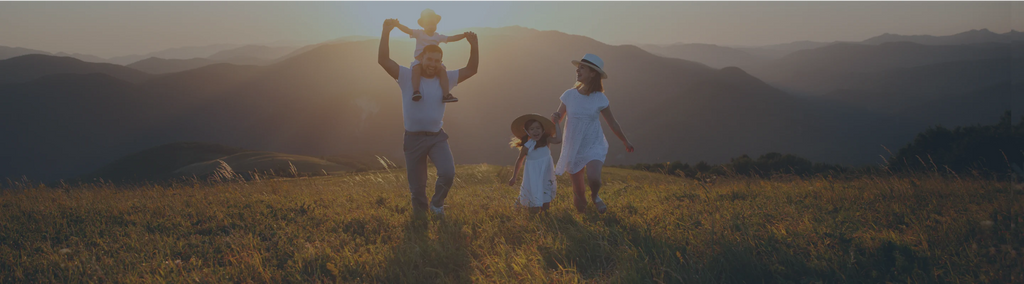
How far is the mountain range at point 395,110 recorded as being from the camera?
14150cm

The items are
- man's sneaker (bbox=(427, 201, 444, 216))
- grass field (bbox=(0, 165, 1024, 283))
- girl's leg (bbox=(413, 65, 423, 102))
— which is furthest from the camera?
man's sneaker (bbox=(427, 201, 444, 216))

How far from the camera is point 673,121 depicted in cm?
14950

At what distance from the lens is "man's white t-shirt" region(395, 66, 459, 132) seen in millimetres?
5629

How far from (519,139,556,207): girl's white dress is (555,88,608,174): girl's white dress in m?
0.17

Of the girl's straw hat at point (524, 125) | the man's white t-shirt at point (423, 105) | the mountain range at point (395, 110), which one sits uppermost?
the man's white t-shirt at point (423, 105)

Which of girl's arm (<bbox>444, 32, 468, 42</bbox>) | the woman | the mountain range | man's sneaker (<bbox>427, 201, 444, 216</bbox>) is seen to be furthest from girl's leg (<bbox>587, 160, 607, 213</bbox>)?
the mountain range

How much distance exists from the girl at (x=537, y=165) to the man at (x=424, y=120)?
853 millimetres

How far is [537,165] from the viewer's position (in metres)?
5.80

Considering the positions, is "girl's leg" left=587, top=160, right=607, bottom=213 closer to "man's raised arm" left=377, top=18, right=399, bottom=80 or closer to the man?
the man

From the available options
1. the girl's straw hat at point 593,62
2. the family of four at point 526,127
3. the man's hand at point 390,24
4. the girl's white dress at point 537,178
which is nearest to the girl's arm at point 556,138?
the family of four at point 526,127

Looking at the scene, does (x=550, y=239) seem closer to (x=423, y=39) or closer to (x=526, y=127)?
(x=526, y=127)

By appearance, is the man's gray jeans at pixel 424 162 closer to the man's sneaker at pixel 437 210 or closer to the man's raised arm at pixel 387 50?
the man's sneaker at pixel 437 210

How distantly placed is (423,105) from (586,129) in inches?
73.5

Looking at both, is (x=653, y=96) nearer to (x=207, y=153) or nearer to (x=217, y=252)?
(x=207, y=153)
